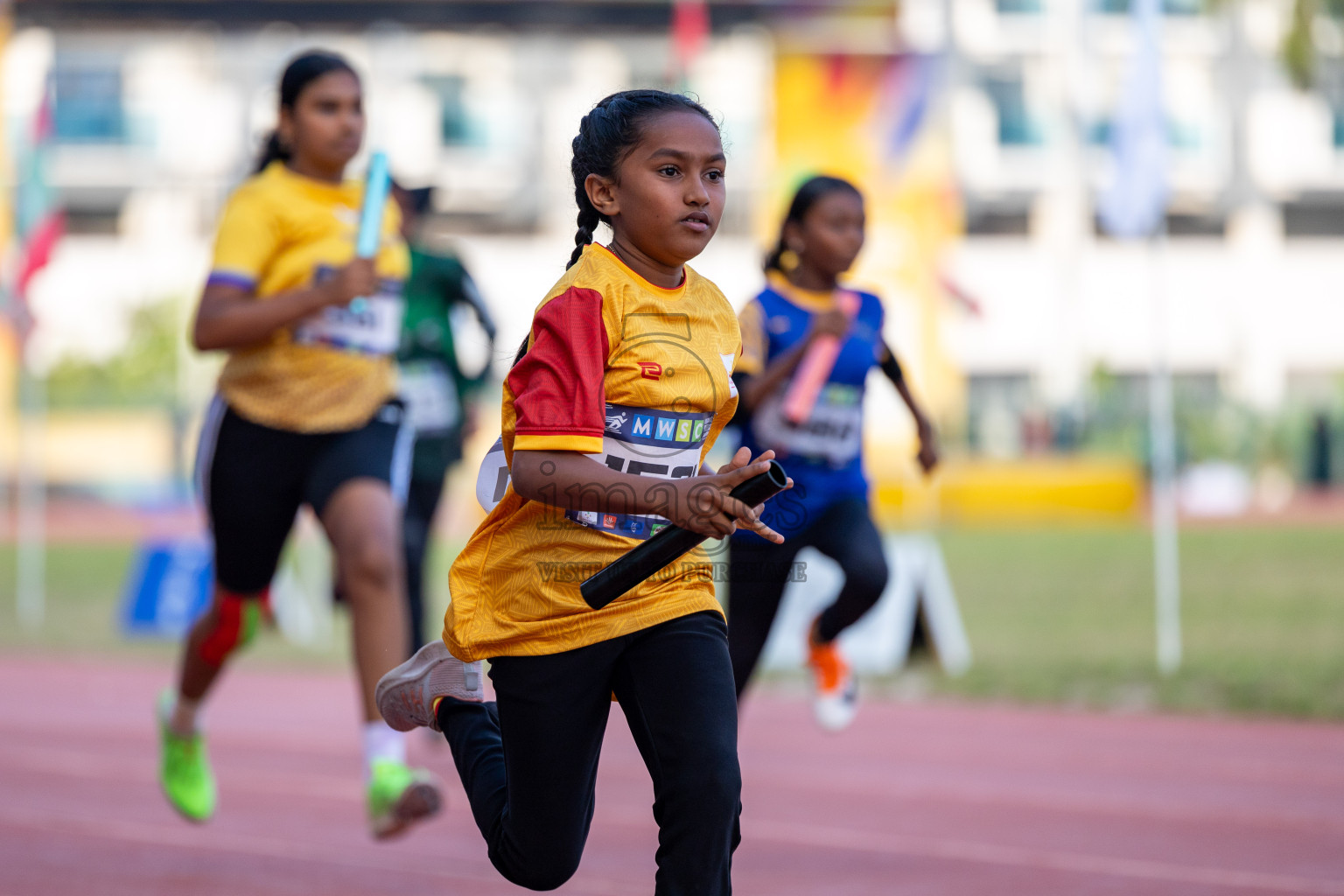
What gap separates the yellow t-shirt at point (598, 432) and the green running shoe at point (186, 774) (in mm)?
2474

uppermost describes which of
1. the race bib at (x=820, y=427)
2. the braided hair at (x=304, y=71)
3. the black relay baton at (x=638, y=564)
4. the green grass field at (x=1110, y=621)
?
the braided hair at (x=304, y=71)

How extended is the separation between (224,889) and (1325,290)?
4277 cm

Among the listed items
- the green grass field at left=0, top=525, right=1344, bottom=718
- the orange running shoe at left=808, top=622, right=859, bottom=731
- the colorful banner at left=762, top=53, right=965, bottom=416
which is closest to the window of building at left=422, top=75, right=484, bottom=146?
the green grass field at left=0, top=525, right=1344, bottom=718

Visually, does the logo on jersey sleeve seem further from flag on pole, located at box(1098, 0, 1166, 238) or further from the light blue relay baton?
flag on pole, located at box(1098, 0, 1166, 238)

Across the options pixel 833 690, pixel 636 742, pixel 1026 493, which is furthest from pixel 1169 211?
pixel 636 742

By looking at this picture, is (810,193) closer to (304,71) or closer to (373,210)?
(373,210)

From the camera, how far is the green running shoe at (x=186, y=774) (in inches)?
214

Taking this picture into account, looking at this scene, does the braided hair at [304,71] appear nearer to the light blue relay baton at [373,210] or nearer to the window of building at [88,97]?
the light blue relay baton at [373,210]

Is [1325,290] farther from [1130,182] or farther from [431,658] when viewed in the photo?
[431,658]

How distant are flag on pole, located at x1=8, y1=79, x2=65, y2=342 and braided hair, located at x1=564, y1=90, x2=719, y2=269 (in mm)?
12981

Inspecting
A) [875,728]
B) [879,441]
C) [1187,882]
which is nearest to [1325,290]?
[879,441]

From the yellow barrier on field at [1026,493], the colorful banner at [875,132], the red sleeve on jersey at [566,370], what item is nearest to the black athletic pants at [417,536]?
the red sleeve on jersey at [566,370]

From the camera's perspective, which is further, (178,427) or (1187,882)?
(178,427)

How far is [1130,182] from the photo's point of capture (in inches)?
425
